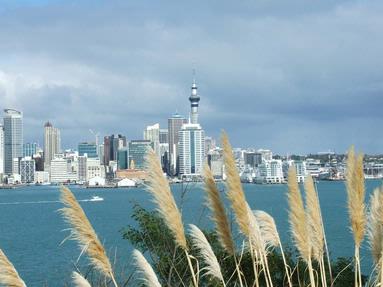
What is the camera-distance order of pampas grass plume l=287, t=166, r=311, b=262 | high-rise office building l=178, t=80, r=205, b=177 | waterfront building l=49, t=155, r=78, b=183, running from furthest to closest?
waterfront building l=49, t=155, r=78, b=183 < high-rise office building l=178, t=80, r=205, b=177 < pampas grass plume l=287, t=166, r=311, b=262

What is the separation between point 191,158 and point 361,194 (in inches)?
6303

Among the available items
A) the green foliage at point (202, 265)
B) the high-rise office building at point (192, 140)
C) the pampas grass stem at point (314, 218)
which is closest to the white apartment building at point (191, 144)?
the high-rise office building at point (192, 140)

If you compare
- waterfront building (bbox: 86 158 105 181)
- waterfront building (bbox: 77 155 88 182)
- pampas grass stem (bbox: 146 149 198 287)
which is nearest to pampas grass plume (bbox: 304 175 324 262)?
pampas grass stem (bbox: 146 149 198 287)

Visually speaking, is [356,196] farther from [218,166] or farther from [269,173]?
[269,173]

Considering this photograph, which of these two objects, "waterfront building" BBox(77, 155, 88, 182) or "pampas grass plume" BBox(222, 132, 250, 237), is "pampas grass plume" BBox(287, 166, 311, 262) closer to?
"pampas grass plume" BBox(222, 132, 250, 237)

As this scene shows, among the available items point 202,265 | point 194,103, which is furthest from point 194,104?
point 202,265

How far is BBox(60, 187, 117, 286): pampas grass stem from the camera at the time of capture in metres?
3.42

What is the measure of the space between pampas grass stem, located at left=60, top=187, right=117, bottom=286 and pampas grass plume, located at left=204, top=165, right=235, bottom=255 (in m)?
0.69

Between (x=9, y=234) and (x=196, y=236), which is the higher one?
(x=196, y=236)

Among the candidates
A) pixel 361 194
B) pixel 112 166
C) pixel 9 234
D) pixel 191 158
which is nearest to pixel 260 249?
pixel 361 194

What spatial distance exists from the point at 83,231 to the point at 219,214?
80 cm

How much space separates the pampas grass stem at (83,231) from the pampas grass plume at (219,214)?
693 millimetres

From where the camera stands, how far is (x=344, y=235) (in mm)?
31156

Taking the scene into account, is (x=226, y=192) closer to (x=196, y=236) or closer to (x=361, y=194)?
(x=196, y=236)
